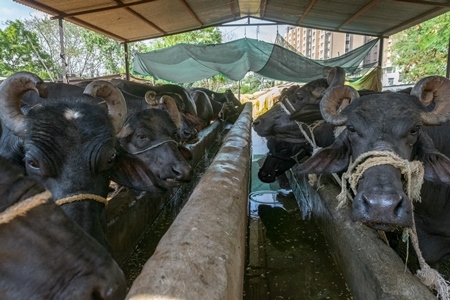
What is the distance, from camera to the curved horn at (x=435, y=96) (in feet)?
7.73

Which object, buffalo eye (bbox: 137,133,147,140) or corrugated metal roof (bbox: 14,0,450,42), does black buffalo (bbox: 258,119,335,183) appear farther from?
corrugated metal roof (bbox: 14,0,450,42)

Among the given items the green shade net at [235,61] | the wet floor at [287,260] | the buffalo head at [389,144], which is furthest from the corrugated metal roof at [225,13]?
the buffalo head at [389,144]

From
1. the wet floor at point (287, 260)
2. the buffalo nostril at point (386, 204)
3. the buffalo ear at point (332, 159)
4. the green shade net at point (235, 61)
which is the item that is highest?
the green shade net at point (235, 61)

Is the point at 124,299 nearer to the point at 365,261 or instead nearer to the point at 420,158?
the point at 365,261

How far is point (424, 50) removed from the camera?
15180 millimetres

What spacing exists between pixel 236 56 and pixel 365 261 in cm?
771

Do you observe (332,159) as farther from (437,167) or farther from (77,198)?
(77,198)

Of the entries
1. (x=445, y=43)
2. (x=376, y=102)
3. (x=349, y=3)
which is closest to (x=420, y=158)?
→ (x=376, y=102)

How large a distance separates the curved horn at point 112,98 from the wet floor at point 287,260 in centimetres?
167

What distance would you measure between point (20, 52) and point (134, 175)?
25.2 meters

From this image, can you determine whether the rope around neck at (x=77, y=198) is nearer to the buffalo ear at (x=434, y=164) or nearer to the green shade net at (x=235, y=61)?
the buffalo ear at (x=434, y=164)

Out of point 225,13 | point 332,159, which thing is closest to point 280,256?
point 332,159

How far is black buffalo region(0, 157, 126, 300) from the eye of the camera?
1.00 meters

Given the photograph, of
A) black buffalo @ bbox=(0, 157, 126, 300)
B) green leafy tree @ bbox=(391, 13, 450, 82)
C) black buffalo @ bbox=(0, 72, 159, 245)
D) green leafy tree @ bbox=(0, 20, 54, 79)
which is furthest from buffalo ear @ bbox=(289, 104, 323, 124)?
green leafy tree @ bbox=(0, 20, 54, 79)
